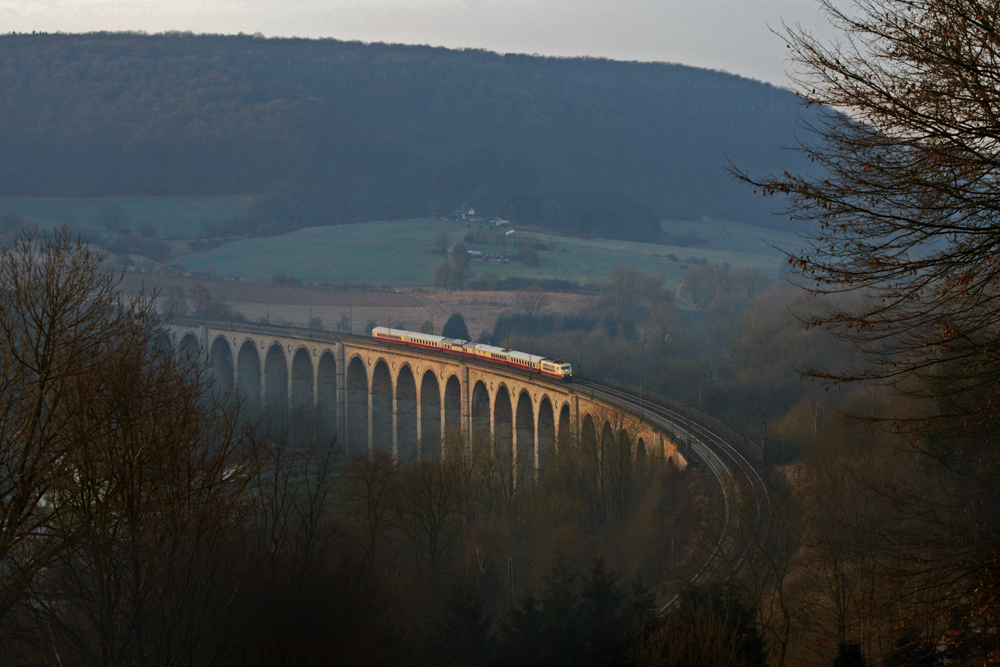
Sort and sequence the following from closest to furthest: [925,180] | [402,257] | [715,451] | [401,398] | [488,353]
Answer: [925,180]
[715,451]
[488,353]
[401,398]
[402,257]

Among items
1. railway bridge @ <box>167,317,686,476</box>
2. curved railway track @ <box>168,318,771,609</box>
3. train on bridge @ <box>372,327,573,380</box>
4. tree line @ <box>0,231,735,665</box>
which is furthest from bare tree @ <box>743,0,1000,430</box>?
train on bridge @ <box>372,327,573,380</box>

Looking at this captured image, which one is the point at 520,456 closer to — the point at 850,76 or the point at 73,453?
the point at 73,453

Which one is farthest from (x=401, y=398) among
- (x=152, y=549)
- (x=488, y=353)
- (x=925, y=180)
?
(x=925, y=180)

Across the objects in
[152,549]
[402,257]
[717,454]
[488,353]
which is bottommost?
[717,454]

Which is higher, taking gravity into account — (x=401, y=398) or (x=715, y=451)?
(x=715, y=451)

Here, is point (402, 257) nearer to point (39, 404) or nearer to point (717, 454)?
point (717, 454)

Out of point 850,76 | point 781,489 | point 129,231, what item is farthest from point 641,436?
point 129,231
